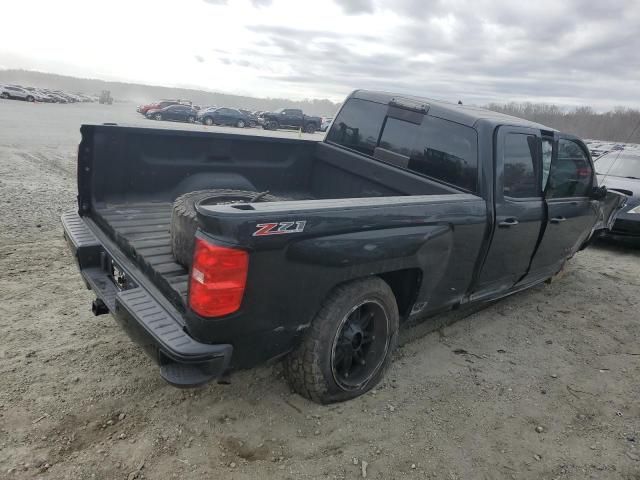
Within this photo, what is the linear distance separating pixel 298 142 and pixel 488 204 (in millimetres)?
2195

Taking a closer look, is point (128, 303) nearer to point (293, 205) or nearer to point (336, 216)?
point (293, 205)

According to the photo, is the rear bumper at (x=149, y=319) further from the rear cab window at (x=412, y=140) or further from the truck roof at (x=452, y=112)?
the truck roof at (x=452, y=112)

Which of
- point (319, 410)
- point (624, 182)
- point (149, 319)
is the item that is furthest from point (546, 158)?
point (624, 182)

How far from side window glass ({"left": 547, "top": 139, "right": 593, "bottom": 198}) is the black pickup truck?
22 millimetres

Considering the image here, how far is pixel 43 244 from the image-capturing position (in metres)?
5.25

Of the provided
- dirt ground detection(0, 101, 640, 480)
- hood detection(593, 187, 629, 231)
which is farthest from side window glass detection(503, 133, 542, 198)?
hood detection(593, 187, 629, 231)

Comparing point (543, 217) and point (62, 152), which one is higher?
point (543, 217)

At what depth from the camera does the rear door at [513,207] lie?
11.8 ft

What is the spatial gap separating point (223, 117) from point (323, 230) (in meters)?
36.9

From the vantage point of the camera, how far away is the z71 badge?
7.25 ft

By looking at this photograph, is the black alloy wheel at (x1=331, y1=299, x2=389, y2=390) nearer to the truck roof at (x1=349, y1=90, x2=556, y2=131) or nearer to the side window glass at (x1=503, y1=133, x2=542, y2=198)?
the side window glass at (x1=503, y1=133, x2=542, y2=198)

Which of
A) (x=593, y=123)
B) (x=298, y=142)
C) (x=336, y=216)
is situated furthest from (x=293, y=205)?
(x=593, y=123)

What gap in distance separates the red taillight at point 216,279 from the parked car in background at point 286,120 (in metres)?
37.9

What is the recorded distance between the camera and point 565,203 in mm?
4359
